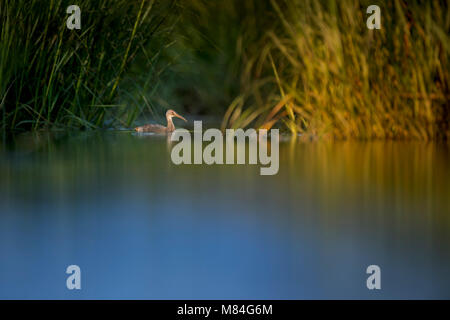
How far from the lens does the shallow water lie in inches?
80.4

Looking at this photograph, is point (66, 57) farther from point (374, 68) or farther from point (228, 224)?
point (228, 224)

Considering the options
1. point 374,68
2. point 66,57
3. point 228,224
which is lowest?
point 228,224

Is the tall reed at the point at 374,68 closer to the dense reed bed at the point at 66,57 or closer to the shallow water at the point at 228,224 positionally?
the shallow water at the point at 228,224

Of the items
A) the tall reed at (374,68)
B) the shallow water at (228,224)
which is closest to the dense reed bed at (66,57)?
the shallow water at (228,224)

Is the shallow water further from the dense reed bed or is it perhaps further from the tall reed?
the dense reed bed

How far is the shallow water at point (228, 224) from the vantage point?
2041 mm

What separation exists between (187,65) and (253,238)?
17.5ft

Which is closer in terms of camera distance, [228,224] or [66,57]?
[228,224]

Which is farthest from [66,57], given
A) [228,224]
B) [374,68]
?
[228,224]

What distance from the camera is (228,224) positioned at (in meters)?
2.73

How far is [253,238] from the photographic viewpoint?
8.28 feet

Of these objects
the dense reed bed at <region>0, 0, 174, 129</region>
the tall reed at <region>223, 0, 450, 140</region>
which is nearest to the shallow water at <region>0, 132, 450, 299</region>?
the tall reed at <region>223, 0, 450, 140</region>
